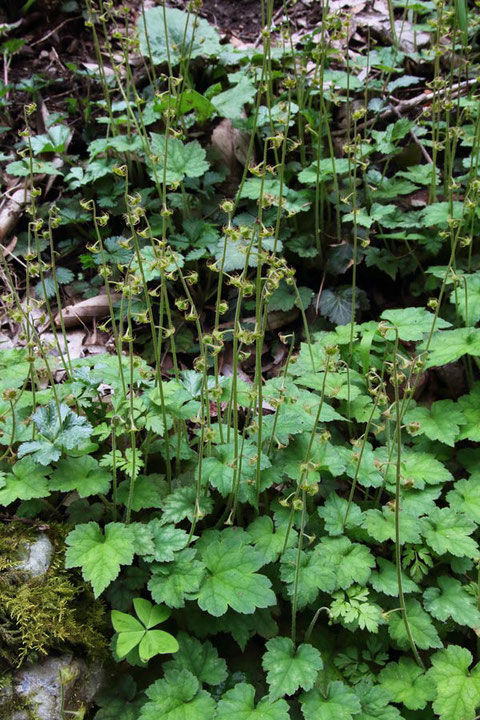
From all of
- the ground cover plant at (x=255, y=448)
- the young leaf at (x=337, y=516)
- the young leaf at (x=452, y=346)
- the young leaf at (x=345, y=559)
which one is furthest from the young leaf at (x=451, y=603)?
the young leaf at (x=452, y=346)

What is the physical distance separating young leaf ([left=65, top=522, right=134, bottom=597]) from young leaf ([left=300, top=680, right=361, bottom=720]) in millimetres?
752

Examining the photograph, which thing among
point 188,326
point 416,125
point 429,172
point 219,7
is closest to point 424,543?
point 188,326

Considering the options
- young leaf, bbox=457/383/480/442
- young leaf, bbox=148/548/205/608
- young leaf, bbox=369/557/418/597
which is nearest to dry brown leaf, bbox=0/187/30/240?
young leaf, bbox=148/548/205/608

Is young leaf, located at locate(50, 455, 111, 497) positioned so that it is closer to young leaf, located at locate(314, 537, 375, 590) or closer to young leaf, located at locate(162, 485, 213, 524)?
young leaf, located at locate(162, 485, 213, 524)

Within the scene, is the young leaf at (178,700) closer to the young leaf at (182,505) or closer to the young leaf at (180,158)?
the young leaf at (182,505)

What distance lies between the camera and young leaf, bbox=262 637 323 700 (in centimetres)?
194

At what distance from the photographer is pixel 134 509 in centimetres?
222

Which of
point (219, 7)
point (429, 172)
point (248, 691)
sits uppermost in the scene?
point (219, 7)

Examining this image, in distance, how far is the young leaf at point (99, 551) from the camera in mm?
1961

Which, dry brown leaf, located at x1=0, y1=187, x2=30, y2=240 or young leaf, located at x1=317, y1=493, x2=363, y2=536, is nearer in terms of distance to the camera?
young leaf, located at x1=317, y1=493, x2=363, y2=536

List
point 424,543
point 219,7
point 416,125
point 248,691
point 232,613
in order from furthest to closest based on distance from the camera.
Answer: point 219,7
point 416,125
point 424,543
point 232,613
point 248,691

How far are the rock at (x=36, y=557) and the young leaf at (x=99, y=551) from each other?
0.68 feet

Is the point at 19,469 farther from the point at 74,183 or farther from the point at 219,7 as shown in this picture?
the point at 219,7

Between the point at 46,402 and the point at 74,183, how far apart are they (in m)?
1.63
